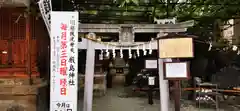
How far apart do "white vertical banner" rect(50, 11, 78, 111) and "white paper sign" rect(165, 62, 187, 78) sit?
3.13 metres

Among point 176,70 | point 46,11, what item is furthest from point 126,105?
point 46,11

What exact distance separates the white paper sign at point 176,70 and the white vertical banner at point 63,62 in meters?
3.13

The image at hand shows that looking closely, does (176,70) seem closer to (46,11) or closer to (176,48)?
(176,48)

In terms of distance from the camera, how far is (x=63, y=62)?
27.8 feet

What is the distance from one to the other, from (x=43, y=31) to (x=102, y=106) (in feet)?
16.7

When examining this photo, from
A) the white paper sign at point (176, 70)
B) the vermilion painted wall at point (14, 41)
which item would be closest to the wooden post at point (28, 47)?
the vermilion painted wall at point (14, 41)

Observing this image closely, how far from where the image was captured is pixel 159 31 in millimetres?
10867

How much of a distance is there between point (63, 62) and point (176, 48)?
3775mm

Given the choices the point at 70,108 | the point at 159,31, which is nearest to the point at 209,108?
the point at 159,31

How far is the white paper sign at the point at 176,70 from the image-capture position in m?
8.87

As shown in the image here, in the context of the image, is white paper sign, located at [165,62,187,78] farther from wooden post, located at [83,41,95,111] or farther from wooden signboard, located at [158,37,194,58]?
wooden post, located at [83,41,95,111]

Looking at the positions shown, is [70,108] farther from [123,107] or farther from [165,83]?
[123,107]

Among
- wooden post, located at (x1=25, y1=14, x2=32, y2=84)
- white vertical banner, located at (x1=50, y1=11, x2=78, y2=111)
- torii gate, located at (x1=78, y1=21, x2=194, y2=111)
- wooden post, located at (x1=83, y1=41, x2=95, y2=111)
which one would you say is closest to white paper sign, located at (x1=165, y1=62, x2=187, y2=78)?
torii gate, located at (x1=78, y1=21, x2=194, y2=111)

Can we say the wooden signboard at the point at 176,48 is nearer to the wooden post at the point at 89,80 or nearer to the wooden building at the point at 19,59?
the wooden post at the point at 89,80
